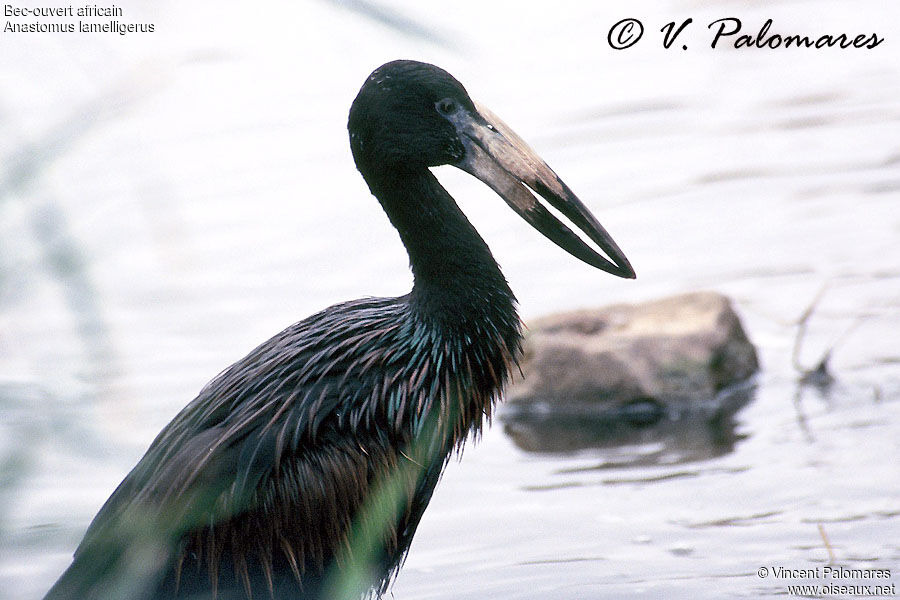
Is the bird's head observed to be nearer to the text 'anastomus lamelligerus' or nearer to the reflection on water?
the text 'anastomus lamelligerus'

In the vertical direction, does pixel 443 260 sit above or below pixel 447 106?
below

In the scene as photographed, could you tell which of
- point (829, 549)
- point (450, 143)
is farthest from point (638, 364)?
point (450, 143)

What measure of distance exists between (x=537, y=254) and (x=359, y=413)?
415 centimetres

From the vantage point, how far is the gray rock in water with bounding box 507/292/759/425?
254 inches

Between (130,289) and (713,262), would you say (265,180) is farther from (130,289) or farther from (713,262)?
(713,262)

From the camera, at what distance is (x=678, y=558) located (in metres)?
5.30

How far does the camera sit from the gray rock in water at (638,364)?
6.45m

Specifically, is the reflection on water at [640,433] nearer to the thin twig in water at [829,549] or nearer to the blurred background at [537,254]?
the blurred background at [537,254]

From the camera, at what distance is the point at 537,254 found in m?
8.18

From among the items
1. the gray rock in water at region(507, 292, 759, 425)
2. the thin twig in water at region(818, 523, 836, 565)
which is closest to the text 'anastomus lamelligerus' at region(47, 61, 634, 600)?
the thin twig in water at region(818, 523, 836, 565)

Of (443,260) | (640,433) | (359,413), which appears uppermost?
(443,260)

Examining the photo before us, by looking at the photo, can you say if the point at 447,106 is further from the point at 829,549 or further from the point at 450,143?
the point at 829,549

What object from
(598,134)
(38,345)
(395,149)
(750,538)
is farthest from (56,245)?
(598,134)

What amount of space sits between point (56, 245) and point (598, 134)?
7047mm
